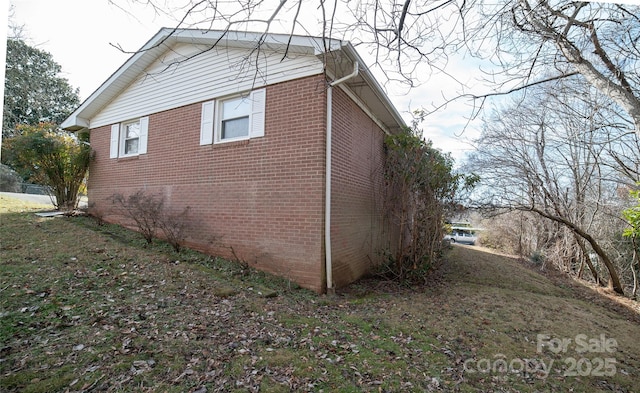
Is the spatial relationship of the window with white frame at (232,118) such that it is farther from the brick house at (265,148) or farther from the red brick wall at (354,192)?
the red brick wall at (354,192)

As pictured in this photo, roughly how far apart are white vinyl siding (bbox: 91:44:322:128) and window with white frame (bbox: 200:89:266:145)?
0.71ft

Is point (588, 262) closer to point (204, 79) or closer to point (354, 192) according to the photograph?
point (354, 192)

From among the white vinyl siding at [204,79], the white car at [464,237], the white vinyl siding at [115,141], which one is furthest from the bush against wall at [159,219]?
the white car at [464,237]

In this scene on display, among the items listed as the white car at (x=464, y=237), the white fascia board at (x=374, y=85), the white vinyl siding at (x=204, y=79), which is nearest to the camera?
the white fascia board at (x=374, y=85)

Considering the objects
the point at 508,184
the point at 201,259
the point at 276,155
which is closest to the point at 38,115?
the point at 201,259

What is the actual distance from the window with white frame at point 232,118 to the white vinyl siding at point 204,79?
218 mm

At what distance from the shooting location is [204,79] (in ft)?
23.5

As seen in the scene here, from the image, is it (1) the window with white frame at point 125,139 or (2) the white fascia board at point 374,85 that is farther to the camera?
(1) the window with white frame at point 125,139

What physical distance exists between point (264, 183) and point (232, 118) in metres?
1.90

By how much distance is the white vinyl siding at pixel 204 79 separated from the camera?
6.00 metres

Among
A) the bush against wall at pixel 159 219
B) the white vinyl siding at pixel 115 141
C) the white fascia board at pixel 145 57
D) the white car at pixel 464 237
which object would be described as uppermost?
the white fascia board at pixel 145 57

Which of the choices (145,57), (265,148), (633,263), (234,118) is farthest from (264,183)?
(633,263)

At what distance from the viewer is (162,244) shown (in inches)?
286

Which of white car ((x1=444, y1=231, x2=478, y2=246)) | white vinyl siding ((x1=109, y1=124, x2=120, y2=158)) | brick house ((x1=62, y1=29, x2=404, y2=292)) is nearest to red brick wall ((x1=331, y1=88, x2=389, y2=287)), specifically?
brick house ((x1=62, y1=29, x2=404, y2=292))
